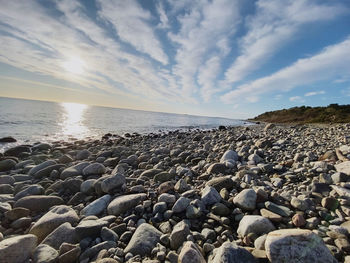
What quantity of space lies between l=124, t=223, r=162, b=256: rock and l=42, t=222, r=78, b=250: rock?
0.87 meters

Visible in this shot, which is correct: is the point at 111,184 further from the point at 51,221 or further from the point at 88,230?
the point at 88,230

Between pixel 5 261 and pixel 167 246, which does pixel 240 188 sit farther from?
pixel 5 261

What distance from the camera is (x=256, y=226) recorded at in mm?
2117

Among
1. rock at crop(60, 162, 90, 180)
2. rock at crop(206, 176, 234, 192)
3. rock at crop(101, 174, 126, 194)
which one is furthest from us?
rock at crop(60, 162, 90, 180)

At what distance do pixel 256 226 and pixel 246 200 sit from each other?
0.57 metres

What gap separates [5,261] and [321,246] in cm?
325

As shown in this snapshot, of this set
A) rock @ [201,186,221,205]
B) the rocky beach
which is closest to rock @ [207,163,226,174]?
the rocky beach

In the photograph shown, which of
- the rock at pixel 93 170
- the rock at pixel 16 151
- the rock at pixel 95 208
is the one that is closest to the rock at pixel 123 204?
the rock at pixel 95 208

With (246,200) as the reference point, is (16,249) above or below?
below

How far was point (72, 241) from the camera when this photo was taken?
2.35m

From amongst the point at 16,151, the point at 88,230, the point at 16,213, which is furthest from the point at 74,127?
the point at 88,230

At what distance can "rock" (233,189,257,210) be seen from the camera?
263 cm

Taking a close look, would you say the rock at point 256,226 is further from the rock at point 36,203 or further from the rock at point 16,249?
the rock at point 36,203

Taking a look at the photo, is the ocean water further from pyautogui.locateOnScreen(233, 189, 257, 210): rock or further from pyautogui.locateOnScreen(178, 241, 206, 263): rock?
pyautogui.locateOnScreen(233, 189, 257, 210): rock
